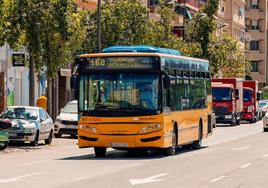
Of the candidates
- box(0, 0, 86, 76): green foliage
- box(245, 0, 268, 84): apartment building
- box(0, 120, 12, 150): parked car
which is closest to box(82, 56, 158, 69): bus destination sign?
box(0, 120, 12, 150): parked car

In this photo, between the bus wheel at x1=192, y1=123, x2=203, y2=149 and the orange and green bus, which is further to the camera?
the bus wheel at x1=192, y1=123, x2=203, y2=149

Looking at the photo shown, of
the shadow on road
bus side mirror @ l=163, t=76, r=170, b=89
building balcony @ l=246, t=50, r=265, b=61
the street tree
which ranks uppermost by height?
building balcony @ l=246, t=50, r=265, b=61

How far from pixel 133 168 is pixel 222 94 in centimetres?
4259

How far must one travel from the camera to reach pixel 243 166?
81.7 ft

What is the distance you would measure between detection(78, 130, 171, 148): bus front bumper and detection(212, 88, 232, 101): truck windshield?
3749 cm

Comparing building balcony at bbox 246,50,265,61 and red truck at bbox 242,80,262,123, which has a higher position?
building balcony at bbox 246,50,265,61

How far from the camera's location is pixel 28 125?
35688 mm

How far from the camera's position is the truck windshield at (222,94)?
2584 inches

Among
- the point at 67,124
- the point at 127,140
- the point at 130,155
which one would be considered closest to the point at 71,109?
the point at 67,124

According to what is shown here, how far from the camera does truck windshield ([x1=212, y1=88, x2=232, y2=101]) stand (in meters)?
65.6

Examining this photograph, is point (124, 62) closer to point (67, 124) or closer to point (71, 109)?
point (67, 124)

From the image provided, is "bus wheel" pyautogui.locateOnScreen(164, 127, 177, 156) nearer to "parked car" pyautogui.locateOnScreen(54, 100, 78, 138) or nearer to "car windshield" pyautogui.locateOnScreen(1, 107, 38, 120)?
"car windshield" pyautogui.locateOnScreen(1, 107, 38, 120)

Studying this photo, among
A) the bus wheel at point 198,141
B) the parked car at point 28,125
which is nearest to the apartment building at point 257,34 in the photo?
the parked car at point 28,125

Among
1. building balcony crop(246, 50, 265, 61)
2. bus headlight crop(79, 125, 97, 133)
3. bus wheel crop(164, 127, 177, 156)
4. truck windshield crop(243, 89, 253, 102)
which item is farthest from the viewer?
building balcony crop(246, 50, 265, 61)
